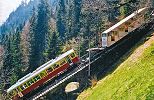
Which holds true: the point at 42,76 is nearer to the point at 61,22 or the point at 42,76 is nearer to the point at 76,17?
the point at 76,17

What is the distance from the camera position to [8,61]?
307 feet

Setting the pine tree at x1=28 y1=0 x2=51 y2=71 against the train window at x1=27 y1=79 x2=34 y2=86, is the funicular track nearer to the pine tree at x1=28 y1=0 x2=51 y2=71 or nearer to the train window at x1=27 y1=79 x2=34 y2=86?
the train window at x1=27 y1=79 x2=34 y2=86

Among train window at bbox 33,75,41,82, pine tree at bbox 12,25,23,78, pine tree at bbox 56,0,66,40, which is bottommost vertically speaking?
pine tree at bbox 56,0,66,40

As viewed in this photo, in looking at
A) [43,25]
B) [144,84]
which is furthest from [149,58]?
[43,25]

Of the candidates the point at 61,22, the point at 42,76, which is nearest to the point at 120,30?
the point at 42,76

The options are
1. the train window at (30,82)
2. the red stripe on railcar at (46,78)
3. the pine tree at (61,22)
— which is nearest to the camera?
the red stripe on railcar at (46,78)

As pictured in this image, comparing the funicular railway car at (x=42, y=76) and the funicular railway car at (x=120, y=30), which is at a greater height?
the funicular railway car at (x=120, y=30)

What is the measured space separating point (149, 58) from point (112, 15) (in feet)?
219

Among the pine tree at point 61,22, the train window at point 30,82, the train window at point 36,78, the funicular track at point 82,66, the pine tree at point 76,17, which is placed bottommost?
the pine tree at point 61,22

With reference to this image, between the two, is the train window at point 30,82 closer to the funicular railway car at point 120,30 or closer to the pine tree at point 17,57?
the funicular railway car at point 120,30

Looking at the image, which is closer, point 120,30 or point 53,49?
point 120,30

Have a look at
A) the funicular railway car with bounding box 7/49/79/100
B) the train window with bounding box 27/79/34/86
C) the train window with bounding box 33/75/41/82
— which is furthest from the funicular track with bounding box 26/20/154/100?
the train window with bounding box 27/79/34/86

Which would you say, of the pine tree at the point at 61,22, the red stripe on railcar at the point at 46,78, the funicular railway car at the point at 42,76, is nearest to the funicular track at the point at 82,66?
the red stripe on railcar at the point at 46,78

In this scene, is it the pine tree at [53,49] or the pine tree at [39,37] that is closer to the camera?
the pine tree at [53,49]
